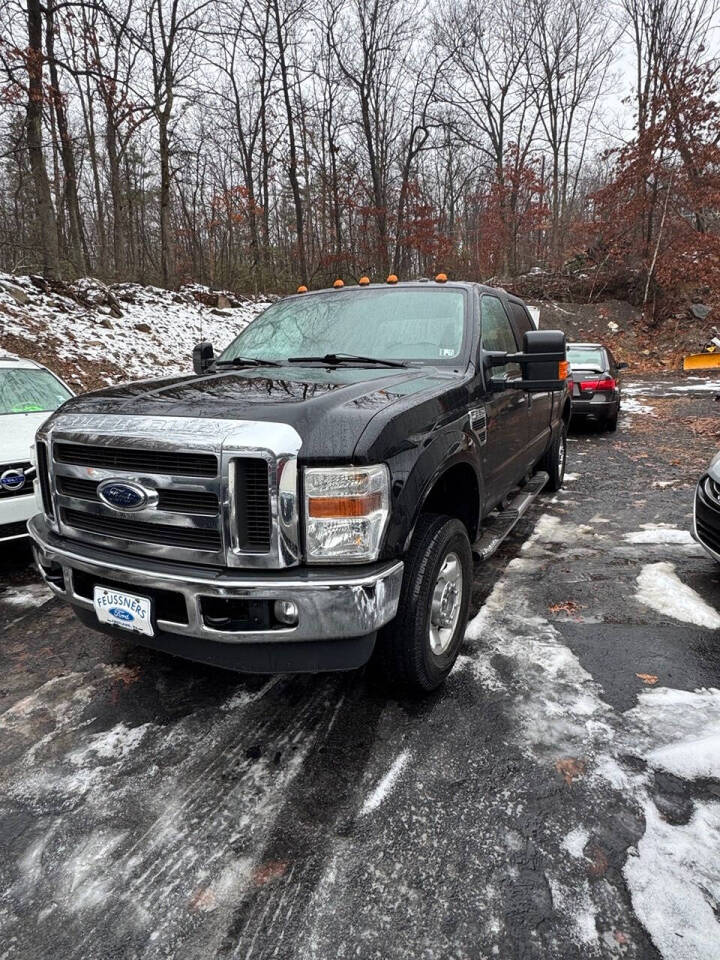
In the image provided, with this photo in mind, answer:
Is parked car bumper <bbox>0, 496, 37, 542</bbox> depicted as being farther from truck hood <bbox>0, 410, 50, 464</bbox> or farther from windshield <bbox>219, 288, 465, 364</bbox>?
windshield <bbox>219, 288, 465, 364</bbox>

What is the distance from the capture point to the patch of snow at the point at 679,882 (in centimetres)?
168

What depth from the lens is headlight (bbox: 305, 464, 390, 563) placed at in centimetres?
214

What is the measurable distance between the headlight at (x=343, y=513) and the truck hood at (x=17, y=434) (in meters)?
3.02

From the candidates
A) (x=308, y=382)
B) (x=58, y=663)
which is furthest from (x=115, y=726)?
(x=308, y=382)

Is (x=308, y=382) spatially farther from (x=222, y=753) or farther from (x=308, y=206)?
(x=308, y=206)

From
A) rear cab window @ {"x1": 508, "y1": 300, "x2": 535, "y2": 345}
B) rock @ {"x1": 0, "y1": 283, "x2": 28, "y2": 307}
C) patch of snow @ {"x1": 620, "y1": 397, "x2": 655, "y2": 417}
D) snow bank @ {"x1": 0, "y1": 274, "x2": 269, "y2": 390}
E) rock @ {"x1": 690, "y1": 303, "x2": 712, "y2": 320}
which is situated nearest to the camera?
rear cab window @ {"x1": 508, "y1": 300, "x2": 535, "y2": 345}

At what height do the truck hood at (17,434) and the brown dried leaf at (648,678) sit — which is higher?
the truck hood at (17,434)

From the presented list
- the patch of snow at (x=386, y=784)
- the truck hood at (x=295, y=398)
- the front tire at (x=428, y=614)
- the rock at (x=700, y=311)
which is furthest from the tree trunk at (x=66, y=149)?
the rock at (x=700, y=311)

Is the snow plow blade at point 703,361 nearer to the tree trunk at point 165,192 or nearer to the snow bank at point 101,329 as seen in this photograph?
the snow bank at point 101,329

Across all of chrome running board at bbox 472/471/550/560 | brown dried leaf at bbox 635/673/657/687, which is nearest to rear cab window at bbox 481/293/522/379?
chrome running board at bbox 472/471/550/560

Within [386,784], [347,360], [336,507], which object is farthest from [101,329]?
[386,784]

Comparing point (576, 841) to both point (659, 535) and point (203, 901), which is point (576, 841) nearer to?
point (203, 901)

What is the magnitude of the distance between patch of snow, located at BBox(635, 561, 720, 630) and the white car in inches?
159

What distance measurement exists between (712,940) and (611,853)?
34cm
